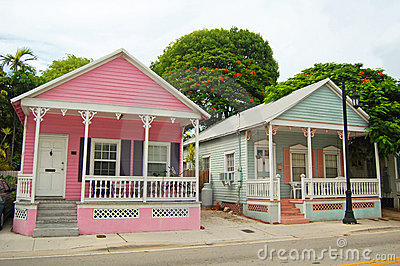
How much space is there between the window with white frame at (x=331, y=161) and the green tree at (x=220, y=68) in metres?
11.4

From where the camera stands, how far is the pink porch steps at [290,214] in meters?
13.9

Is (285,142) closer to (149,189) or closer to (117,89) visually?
(149,189)

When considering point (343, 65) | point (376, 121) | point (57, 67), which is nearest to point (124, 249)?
point (376, 121)

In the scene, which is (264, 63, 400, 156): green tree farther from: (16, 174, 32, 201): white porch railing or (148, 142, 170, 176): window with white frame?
(16, 174, 32, 201): white porch railing

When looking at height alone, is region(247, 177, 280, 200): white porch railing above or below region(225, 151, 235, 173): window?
below

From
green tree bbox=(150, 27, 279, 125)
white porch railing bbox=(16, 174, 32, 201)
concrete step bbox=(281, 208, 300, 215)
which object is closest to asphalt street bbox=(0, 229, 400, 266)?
white porch railing bbox=(16, 174, 32, 201)

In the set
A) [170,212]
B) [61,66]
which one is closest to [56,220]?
[170,212]

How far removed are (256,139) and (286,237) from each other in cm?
599

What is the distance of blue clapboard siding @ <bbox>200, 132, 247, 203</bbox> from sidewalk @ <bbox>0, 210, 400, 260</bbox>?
2.36 m

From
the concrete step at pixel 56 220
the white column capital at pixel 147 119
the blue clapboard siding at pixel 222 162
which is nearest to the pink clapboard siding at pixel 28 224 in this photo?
the concrete step at pixel 56 220

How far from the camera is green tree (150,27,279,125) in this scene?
28125 mm

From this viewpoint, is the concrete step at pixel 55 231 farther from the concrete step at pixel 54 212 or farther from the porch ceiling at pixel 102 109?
the porch ceiling at pixel 102 109

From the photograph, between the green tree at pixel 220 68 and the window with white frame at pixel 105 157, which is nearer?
the window with white frame at pixel 105 157

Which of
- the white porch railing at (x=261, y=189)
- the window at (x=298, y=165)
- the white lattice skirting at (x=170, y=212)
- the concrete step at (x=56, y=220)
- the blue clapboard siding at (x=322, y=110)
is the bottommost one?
the concrete step at (x=56, y=220)
